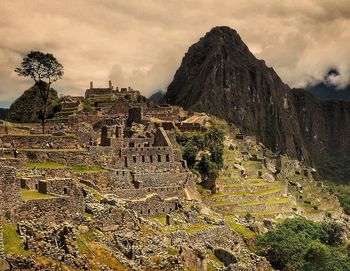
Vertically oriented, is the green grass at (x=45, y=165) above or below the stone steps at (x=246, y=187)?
above

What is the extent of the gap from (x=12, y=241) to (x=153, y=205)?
16572 millimetres

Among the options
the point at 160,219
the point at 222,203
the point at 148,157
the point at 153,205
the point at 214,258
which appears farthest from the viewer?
the point at 222,203

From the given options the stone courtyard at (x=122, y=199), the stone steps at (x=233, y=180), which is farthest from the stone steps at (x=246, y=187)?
the stone steps at (x=233, y=180)

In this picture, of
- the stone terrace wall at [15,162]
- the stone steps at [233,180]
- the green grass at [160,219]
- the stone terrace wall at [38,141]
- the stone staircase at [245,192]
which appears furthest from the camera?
the stone steps at [233,180]

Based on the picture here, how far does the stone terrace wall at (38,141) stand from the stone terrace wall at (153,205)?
27.0 feet

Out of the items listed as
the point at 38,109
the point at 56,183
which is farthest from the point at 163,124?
the point at 56,183

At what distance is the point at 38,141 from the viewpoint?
39.2 meters

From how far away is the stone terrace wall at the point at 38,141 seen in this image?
3825cm

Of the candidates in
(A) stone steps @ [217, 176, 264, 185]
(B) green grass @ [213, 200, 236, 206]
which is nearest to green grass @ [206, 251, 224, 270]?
(B) green grass @ [213, 200, 236, 206]

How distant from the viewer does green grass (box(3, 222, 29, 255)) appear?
20531mm

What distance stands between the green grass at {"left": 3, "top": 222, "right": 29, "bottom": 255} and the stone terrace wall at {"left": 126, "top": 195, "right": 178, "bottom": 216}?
12660 millimetres

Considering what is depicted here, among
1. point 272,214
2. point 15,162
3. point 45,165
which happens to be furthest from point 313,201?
point 15,162

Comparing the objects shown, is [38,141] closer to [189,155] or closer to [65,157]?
[65,157]

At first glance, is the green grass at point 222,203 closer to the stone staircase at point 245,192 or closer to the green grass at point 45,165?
the stone staircase at point 245,192
